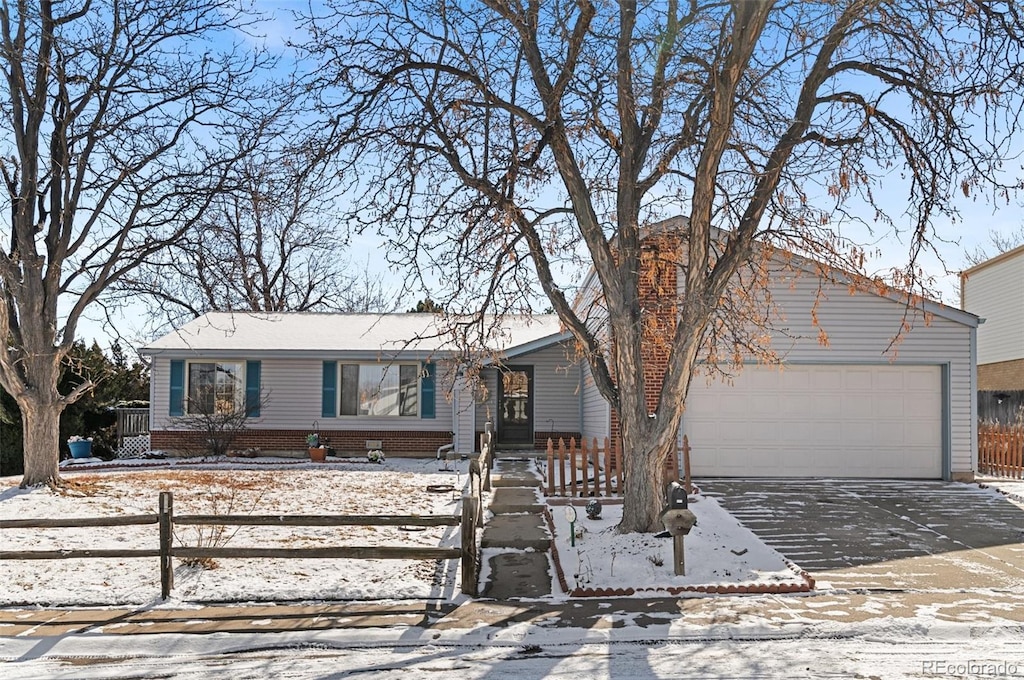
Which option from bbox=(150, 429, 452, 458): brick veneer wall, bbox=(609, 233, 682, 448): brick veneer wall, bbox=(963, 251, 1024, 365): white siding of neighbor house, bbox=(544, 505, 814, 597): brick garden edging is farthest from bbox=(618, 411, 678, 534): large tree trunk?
bbox=(963, 251, 1024, 365): white siding of neighbor house

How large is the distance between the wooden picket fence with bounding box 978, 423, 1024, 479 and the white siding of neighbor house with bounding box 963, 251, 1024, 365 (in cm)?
1271

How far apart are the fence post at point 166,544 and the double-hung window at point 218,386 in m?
13.1

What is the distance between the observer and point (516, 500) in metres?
12.8

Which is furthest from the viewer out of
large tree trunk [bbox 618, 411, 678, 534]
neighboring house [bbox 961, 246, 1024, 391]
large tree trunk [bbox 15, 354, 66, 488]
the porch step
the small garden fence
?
neighboring house [bbox 961, 246, 1024, 391]

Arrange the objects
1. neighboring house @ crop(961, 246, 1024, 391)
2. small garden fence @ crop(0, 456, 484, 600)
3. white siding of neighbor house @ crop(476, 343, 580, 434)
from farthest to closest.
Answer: neighboring house @ crop(961, 246, 1024, 391) → white siding of neighbor house @ crop(476, 343, 580, 434) → small garden fence @ crop(0, 456, 484, 600)

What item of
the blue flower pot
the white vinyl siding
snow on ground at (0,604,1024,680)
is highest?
the white vinyl siding

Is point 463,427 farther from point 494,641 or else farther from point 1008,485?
point 494,641

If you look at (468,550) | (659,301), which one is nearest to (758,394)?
(659,301)

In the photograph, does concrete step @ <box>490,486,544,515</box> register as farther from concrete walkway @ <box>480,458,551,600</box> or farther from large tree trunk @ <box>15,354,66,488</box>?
large tree trunk @ <box>15,354,66,488</box>

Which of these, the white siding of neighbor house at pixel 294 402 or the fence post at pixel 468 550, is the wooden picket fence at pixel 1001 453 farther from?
the fence post at pixel 468 550

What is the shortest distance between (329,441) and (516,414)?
16.6 ft

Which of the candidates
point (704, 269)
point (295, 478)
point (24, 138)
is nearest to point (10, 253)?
point (24, 138)

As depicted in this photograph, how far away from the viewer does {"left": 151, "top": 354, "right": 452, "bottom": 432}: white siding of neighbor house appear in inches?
791

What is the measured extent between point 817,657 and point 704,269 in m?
4.34
